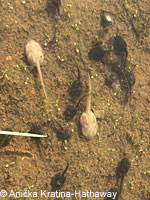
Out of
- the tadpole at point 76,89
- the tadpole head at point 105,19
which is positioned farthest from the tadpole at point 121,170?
the tadpole head at point 105,19

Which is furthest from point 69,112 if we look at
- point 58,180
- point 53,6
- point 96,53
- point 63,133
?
point 53,6

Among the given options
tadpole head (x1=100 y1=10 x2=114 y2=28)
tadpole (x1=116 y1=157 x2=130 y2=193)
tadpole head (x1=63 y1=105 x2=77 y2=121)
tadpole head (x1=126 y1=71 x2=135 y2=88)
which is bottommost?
tadpole (x1=116 y1=157 x2=130 y2=193)

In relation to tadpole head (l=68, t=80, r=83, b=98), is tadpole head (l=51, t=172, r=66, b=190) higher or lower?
lower

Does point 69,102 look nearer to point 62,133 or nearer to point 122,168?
point 62,133

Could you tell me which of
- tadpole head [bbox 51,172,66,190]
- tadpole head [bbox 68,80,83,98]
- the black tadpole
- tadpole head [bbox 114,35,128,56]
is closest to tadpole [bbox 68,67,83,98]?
tadpole head [bbox 68,80,83,98]

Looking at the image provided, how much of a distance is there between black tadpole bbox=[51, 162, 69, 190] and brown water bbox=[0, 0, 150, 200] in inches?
3.4

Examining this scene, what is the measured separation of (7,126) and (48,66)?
1.56 meters

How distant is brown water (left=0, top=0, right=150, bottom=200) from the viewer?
4195 mm

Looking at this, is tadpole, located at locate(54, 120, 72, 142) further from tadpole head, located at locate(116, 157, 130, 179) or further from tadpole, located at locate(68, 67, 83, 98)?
tadpole head, located at locate(116, 157, 130, 179)

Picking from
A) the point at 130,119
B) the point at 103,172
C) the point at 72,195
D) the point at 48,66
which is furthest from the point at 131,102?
the point at 72,195

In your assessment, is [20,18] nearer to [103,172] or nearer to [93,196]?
[103,172]

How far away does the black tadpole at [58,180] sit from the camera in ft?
13.8

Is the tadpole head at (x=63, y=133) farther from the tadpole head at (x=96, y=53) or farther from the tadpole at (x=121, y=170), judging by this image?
the tadpole head at (x=96, y=53)

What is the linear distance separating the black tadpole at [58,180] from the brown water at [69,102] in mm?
87
